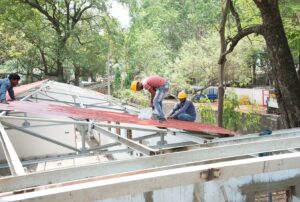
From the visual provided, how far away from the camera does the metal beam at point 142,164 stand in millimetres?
1939

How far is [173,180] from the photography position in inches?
66.1

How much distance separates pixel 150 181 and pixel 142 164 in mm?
537

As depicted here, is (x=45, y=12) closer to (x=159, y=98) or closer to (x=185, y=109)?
(x=185, y=109)

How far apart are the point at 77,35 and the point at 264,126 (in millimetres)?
14146

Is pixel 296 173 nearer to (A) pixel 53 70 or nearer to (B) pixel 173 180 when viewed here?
(B) pixel 173 180

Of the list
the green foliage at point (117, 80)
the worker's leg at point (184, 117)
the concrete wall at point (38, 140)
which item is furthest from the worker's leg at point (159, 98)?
the green foliage at point (117, 80)

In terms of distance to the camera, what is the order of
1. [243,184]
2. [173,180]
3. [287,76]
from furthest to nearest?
[287,76] → [243,184] → [173,180]

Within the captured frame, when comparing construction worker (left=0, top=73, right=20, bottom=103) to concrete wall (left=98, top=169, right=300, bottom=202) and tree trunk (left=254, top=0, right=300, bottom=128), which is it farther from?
concrete wall (left=98, top=169, right=300, bottom=202)

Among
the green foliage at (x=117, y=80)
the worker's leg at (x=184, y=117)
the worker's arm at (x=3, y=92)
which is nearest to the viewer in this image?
the worker's arm at (x=3, y=92)

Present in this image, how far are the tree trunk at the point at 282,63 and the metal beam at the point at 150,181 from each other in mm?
5608

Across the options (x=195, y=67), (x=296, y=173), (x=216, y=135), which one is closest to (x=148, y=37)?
(x=195, y=67)

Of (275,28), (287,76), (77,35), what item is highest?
(77,35)

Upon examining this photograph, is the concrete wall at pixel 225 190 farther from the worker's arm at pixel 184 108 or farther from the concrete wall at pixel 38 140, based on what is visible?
the concrete wall at pixel 38 140

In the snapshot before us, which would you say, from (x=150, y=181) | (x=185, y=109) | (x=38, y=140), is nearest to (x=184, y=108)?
(x=185, y=109)
